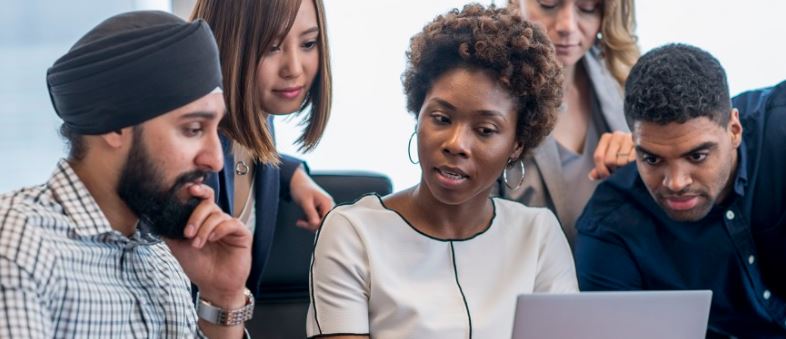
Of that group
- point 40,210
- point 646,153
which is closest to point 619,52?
point 646,153

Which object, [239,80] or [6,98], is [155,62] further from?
[6,98]

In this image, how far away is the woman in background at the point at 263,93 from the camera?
188cm

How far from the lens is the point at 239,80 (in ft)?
6.18

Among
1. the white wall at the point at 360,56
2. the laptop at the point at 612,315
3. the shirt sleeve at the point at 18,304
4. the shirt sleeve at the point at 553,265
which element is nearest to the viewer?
the shirt sleeve at the point at 18,304

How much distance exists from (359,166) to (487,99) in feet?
3.87

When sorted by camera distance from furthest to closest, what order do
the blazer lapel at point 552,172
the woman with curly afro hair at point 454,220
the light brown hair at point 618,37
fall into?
1. the light brown hair at point 618,37
2. the blazer lapel at point 552,172
3. the woman with curly afro hair at point 454,220

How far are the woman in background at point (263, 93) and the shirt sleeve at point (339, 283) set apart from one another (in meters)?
0.24

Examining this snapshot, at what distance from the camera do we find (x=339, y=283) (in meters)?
1.68

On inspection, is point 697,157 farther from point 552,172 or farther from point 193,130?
point 193,130

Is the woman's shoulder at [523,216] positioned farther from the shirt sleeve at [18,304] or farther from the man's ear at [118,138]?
the shirt sleeve at [18,304]

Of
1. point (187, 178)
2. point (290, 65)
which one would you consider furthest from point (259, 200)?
point (187, 178)

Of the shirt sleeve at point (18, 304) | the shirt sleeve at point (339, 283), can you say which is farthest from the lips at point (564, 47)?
the shirt sleeve at point (18, 304)

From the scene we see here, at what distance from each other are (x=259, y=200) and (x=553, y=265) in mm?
565

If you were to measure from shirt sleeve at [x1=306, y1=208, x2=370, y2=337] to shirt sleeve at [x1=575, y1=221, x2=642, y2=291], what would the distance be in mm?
566
